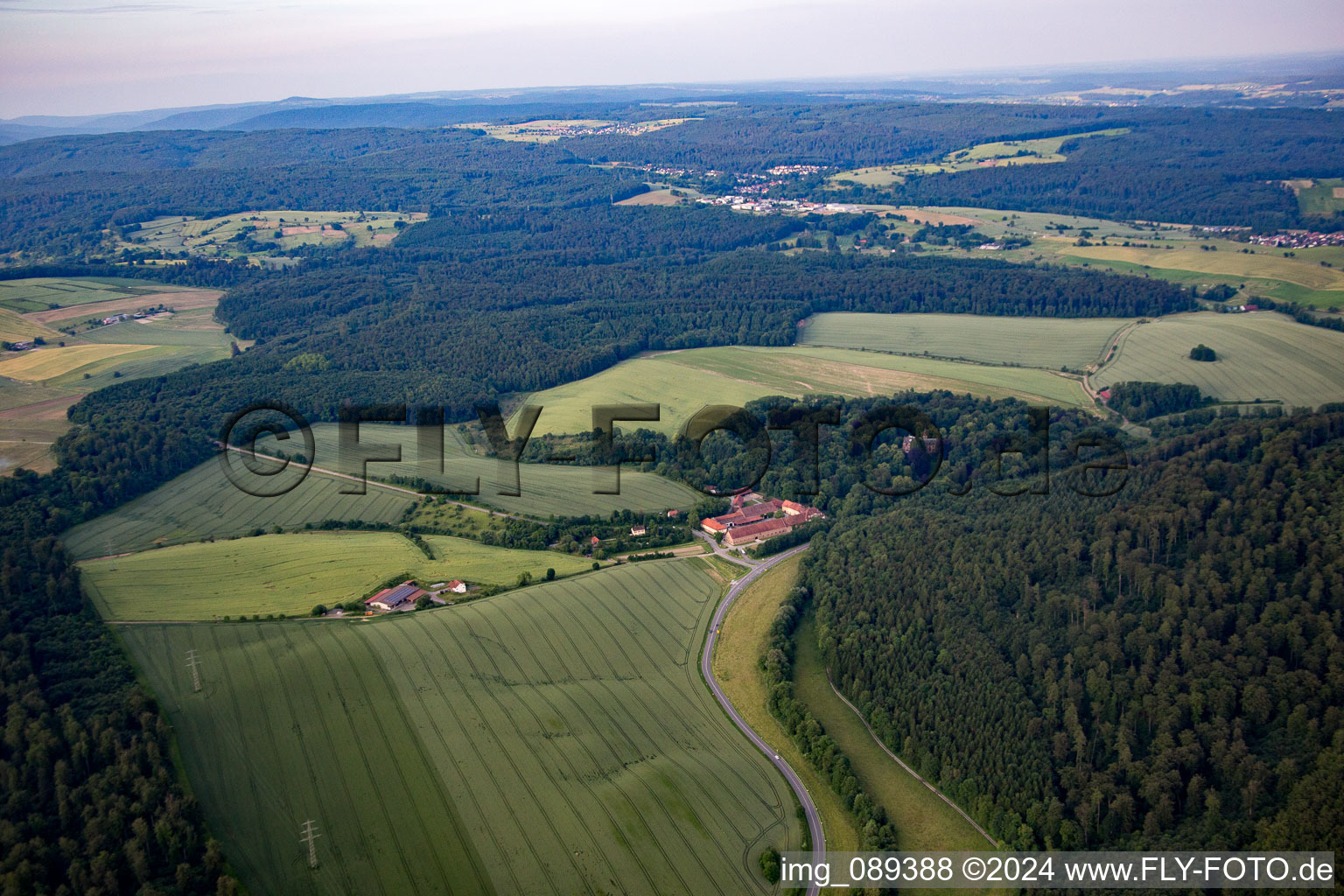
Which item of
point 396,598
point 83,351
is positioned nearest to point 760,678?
point 396,598

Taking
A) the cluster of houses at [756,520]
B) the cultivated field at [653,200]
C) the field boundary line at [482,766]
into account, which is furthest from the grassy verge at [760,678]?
the cultivated field at [653,200]

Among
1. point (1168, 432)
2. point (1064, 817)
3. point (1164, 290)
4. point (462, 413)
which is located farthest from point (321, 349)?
point (1164, 290)

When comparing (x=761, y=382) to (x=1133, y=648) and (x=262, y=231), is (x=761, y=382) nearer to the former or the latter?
(x=1133, y=648)

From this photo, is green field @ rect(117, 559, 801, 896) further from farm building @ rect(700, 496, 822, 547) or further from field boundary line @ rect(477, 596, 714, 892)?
farm building @ rect(700, 496, 822, 547)

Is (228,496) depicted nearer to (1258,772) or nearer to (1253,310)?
(1258,772)

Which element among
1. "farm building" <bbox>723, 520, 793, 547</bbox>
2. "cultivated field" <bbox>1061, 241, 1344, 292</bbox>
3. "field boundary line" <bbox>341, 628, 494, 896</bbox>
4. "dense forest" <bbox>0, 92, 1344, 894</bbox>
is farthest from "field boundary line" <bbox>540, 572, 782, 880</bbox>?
"cultivated field" <bbox>1061, 241, 1344, 292</bbox>

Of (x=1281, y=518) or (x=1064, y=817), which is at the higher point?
(x=1281, y=518)
